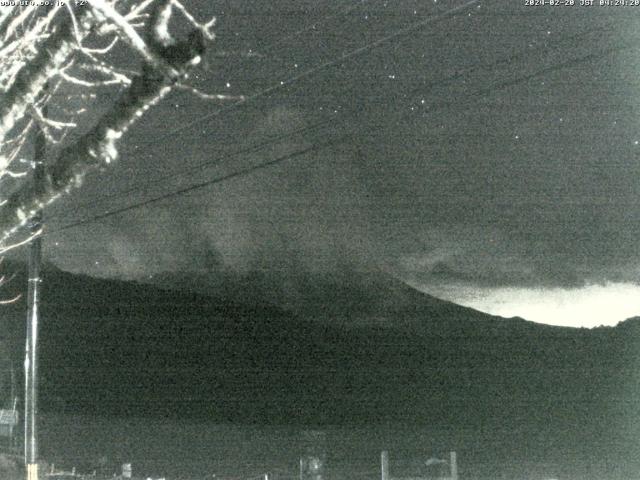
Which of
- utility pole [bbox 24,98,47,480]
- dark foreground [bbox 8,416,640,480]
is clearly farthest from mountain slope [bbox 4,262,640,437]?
utility pole [bbox 24,98,47,480]

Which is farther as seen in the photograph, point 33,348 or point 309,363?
point 309,363

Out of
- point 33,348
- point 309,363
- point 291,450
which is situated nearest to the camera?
point 33,348

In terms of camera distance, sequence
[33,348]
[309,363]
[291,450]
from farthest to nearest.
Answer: [309,363] < [291,450] < [33,348]

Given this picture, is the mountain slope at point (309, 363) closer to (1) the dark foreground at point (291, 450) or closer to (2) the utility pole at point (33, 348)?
(1) the dark foreground at point (291, 450)

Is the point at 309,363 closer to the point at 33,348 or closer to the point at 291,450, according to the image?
the point at 291,450

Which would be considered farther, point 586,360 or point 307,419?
point 586,360

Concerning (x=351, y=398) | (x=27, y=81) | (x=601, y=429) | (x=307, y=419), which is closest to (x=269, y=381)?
(x=351, y=398)

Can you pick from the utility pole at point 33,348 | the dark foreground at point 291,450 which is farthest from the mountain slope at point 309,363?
the utility pole at point 33,348

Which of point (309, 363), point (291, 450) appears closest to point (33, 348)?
point (291, 450)

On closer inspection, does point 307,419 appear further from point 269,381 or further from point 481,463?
point 481,463

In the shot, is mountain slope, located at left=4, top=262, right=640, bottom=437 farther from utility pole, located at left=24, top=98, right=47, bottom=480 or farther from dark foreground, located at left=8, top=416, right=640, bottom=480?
utility pole, located at left=24, top=98, right=47, bottom=480

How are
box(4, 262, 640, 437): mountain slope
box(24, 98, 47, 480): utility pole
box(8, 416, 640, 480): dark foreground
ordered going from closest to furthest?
box(24, 98, 47, 480): utility pole
box(8, 416, 640, 480): dark foreground
box(4, 262, 640, 437): mountain slope
